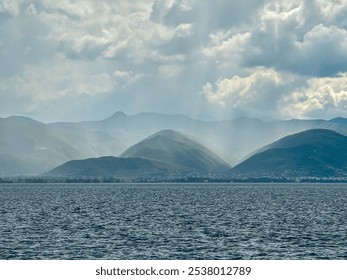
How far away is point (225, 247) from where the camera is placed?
384 feet

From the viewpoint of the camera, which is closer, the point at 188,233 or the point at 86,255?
the point at 86,255

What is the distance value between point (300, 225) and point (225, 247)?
1905 inches

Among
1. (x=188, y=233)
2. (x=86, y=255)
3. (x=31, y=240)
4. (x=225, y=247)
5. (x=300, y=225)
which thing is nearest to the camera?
(x=86, y=255)
